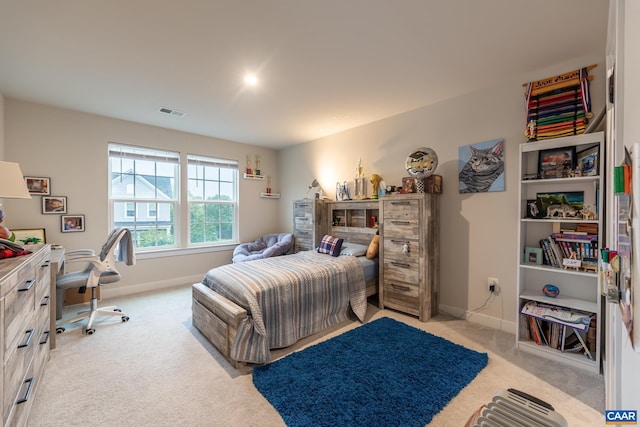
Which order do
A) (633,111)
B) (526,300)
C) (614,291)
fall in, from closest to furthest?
(633,111) → (614,291) → (526,300)

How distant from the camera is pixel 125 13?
5.77ft

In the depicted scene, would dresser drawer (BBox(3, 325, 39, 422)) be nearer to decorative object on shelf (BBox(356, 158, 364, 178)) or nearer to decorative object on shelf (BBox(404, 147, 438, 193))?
decorative object on shelf (BBox(404, 147, 438, 193))

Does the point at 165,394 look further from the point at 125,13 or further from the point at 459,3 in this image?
the point at 459,3

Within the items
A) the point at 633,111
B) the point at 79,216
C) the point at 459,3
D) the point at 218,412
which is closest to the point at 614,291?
the point at 633,111

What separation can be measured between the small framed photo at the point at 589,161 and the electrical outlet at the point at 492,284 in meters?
1.25

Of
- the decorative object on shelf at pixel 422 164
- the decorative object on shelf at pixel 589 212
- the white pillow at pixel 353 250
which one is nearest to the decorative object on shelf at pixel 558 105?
the decorative object on shelf at pixel 589 212

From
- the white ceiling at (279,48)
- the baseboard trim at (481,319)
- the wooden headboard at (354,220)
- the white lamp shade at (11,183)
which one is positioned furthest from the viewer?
the wooden headboard at (354,220)

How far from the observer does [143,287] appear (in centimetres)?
401

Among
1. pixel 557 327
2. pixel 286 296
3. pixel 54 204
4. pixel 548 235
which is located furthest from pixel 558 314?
pixel 54 204

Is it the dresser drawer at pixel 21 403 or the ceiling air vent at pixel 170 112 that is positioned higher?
the ceiling air vent at pixel 170 112

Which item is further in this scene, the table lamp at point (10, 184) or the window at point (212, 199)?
the window at point (212, 199)

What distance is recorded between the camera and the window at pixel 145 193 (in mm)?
3939

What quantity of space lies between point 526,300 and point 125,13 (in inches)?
154

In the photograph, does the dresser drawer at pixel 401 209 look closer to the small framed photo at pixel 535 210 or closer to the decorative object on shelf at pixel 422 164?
the decorative object on shelf at pixel 422 164
